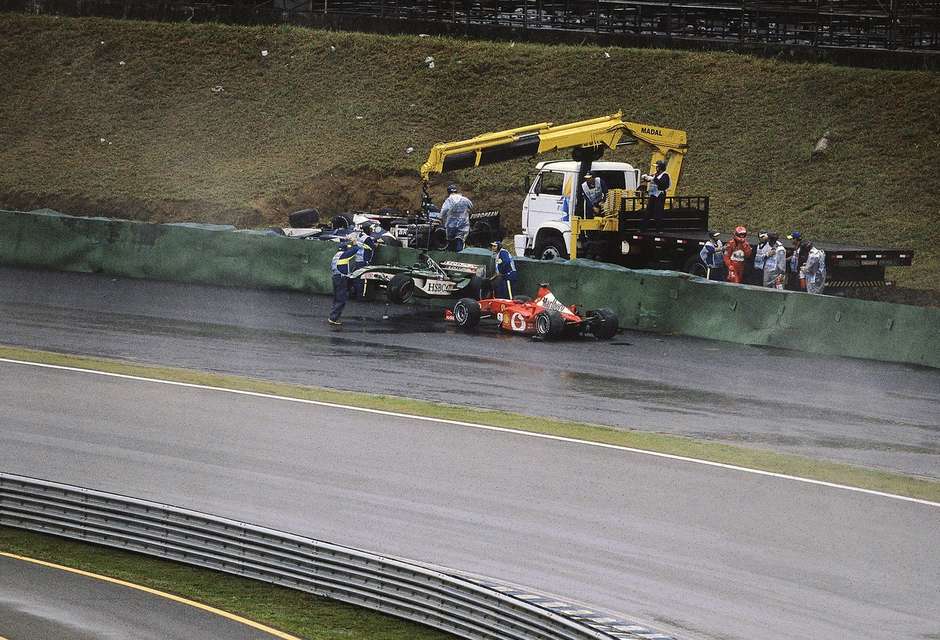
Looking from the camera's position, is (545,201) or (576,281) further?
(545,201)

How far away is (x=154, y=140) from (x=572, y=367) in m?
27.1

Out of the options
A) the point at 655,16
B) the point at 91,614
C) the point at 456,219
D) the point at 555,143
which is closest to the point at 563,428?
the point at 91,614

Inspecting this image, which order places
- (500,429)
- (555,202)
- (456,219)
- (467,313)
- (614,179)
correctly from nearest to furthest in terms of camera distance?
(500,429) < (467,313) < (555,202) < (456,219) < (614,179)

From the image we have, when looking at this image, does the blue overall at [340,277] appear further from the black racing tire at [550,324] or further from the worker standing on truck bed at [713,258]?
the worker standing on truck bed at [713,258]

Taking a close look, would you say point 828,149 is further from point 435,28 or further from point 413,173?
point 435,28

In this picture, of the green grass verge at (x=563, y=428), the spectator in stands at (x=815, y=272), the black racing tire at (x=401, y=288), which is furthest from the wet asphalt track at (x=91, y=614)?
the spectator in stands at (x=815, y=272)

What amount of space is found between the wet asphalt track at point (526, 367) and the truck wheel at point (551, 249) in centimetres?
333

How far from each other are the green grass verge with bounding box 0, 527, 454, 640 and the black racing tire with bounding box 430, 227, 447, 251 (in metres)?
17.2

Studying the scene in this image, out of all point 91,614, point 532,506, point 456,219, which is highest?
point 456,219

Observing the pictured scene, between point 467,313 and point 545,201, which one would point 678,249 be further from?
point 467,313

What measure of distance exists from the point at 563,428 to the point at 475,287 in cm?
866

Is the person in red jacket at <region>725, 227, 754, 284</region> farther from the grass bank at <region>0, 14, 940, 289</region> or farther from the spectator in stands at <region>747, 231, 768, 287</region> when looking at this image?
the grass bank at <region>0, 14, 940, 289</region>

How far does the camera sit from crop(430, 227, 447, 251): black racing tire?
30797 millimetres

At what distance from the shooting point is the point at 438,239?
3084 centimetres
